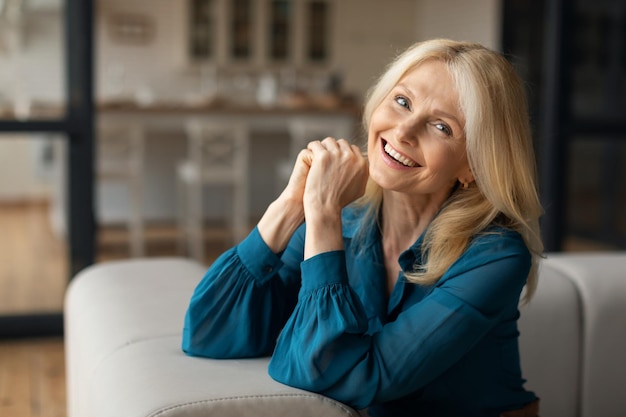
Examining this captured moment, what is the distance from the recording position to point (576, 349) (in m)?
1.81

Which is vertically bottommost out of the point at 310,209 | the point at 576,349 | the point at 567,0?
the point at 576,349

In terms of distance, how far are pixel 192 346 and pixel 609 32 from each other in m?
4.59

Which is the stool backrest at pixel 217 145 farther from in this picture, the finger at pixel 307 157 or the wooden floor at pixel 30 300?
the finger at pixel 307 157

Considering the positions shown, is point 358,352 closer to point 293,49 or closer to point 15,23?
point 15,23

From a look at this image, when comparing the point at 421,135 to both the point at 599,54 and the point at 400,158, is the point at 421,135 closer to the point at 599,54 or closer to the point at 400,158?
the point at 400,158

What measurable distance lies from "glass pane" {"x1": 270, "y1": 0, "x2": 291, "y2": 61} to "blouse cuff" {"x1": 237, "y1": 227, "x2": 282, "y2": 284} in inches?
305

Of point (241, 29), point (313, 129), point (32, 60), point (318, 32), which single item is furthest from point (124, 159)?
point (318, 32)

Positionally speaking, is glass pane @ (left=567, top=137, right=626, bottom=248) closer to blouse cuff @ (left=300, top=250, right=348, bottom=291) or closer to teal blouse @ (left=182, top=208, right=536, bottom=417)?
teal blouse @ (left=182, top=208, right=536, bottom=417)

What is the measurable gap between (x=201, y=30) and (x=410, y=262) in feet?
25.2

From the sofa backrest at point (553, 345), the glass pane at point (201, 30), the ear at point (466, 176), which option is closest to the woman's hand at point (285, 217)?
the ear at point (466, 176)

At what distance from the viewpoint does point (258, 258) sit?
142 cm

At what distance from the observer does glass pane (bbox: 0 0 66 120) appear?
3.52m

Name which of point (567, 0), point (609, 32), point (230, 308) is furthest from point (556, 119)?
point (230, 308)

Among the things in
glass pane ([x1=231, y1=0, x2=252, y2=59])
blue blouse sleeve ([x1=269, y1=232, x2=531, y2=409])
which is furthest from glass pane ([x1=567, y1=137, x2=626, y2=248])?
blue blouse sleeve ([x1=269, y1=232, x2=531, y2=409])
